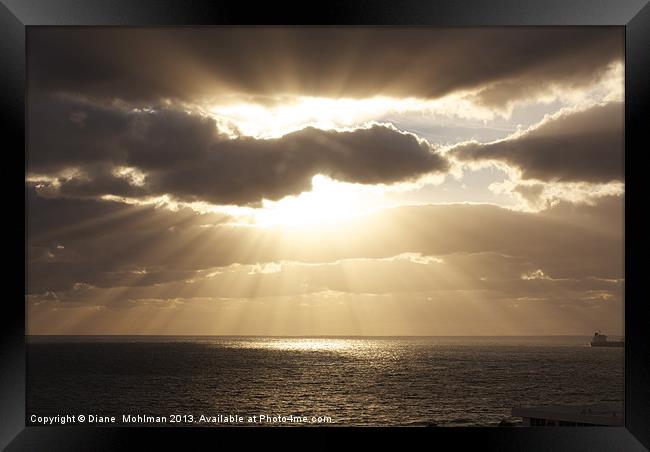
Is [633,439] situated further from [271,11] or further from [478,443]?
[271,11]

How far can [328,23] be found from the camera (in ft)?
10.2

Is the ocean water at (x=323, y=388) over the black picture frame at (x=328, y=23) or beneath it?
beneath

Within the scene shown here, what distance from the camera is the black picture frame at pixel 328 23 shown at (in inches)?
120

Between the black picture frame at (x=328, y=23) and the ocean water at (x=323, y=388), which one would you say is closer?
the black picture frame at (x=328, y=23)

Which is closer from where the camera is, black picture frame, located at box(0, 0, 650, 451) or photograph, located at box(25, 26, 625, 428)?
black picture frame, located at box(0, 0, 650, 451)

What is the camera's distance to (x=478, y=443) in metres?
3.07

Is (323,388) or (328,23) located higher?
(328,23)

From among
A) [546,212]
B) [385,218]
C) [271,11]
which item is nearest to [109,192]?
[385,218]

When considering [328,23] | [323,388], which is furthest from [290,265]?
[328,23]

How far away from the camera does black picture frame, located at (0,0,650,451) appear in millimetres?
3049

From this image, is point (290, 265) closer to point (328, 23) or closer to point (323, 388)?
point (323, 388)

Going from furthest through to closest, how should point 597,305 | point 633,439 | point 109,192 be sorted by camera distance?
point 597,305, point 109,192, point 633,439

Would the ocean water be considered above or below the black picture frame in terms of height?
below

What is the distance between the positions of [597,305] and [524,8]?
62.2 meters
